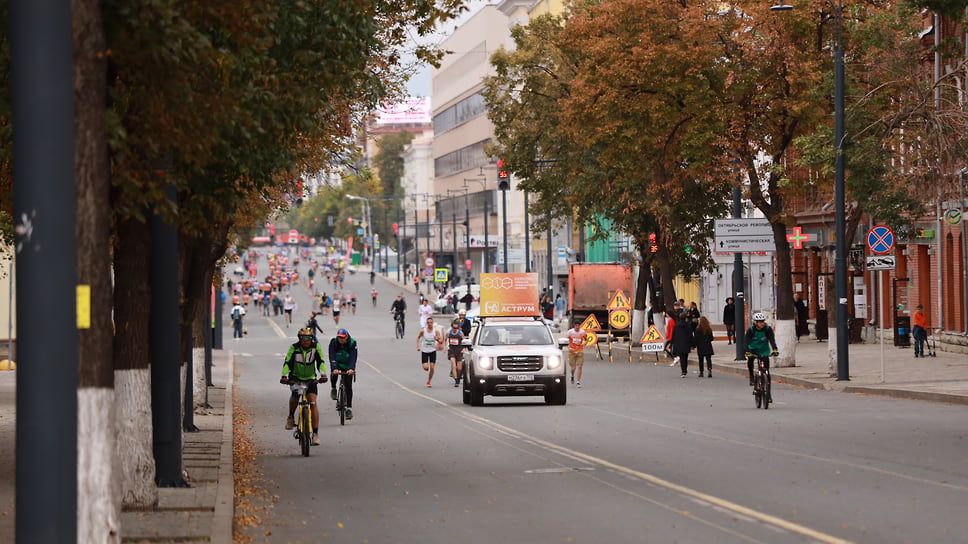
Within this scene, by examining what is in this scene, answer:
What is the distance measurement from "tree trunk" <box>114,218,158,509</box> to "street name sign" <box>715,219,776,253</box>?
28.9 metres

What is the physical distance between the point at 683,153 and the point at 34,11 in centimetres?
3338

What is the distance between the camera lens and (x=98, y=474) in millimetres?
9695

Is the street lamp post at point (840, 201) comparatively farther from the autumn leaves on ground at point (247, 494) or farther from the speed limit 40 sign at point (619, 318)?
the speed limit 40 sign at point (619, 318)

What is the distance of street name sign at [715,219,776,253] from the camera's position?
138ft

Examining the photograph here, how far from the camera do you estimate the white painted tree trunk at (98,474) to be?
9594 millimetres

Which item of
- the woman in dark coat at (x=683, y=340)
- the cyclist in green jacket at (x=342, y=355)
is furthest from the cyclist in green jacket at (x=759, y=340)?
the woman in dark coat at (x=683, y=340)

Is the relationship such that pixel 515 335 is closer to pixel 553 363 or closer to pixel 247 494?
pixel 553 363

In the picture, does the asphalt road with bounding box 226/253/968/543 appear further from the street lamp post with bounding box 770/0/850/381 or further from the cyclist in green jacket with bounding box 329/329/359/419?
the street lamp post with bounding box 770/0/850/381

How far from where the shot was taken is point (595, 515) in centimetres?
1340

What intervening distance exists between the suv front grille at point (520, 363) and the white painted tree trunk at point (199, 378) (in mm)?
5586

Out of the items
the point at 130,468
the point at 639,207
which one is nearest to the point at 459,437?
the point at 130,468

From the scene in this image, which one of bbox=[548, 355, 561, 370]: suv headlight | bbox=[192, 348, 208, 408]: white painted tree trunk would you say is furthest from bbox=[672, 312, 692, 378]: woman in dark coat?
bbox=[192, 348, 208, 408]: white painted tree trunk

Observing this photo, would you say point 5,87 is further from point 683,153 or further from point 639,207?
point 639,207

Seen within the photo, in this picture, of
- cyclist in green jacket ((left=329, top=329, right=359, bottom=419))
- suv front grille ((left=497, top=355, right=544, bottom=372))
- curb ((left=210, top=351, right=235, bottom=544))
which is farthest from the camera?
suv front grille ((left=497, top=355, right=544, bottom=372))
